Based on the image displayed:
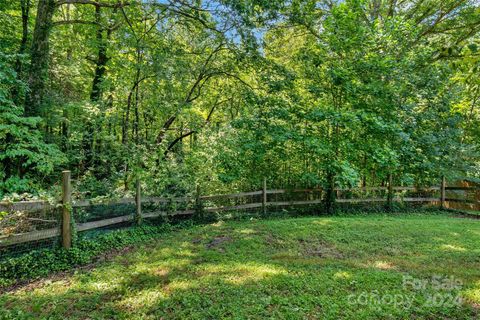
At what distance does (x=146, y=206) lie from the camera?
6586 millimetres

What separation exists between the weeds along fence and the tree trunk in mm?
3308

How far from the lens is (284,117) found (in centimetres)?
827

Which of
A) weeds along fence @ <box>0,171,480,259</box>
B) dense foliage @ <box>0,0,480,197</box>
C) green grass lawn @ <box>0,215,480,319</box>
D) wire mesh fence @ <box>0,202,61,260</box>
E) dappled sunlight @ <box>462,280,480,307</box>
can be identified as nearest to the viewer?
green grass lawn @ <box>0,215,480,319</box>

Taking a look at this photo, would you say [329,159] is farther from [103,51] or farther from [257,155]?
[103,51]

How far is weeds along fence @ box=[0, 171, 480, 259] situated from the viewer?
4094 mm

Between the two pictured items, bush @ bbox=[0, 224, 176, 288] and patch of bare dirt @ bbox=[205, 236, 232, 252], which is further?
patch of bare dirt @ bbox=[205, 236, 232, 252]

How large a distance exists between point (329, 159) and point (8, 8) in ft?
34.5

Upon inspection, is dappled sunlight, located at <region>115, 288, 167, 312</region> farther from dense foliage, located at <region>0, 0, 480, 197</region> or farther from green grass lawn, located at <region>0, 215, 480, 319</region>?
dense foliage, located at <region>0, 0, 480, 197</region>

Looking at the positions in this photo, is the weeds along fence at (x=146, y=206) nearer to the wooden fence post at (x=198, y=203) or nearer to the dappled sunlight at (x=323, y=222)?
the wooden fence post at (x=198, y=203)

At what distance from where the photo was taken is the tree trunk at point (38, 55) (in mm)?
6500

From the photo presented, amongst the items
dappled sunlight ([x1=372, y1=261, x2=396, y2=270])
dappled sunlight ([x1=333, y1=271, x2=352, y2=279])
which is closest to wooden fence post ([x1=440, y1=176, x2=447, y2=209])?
dappled sunlight ([x1=372, y1=261, x2=396, y2=270])

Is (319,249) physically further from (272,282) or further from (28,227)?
(28,227)

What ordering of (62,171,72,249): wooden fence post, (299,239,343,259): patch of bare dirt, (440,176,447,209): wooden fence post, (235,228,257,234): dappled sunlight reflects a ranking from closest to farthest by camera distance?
1. (62,171,72,249): wooden fence post
2. (299,239,343,259): patch of bare dirt
3. (235,228,257,234): dappled sunlight
4. (440,176,447,209): wooden fence post

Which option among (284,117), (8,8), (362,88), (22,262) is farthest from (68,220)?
(362,88)
